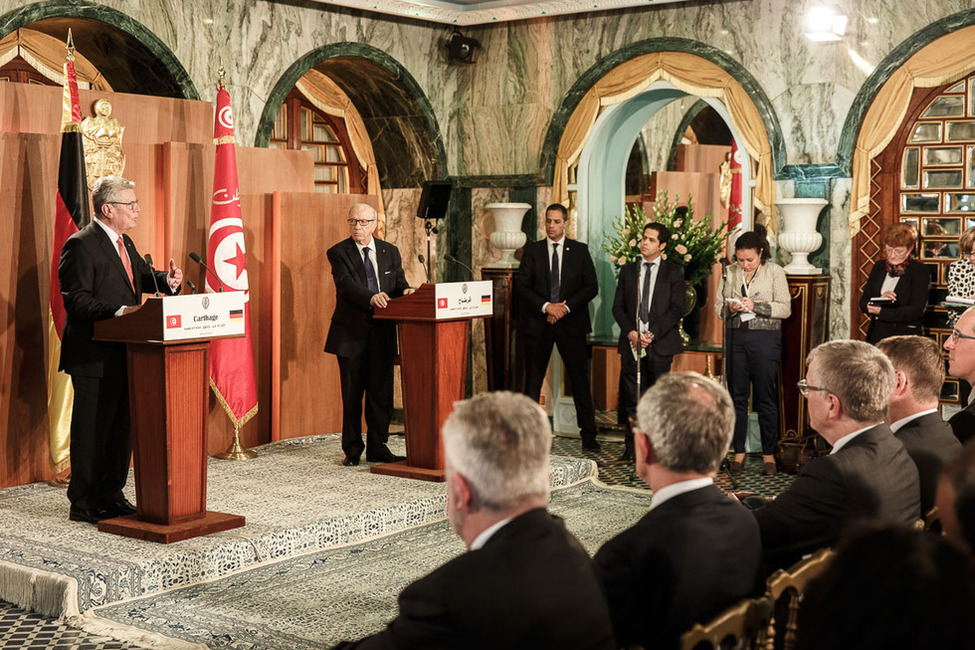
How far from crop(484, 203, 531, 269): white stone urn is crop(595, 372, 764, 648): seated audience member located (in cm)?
680

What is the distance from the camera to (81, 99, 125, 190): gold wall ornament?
6758 mm

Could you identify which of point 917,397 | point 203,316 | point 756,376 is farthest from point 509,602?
point 756,376

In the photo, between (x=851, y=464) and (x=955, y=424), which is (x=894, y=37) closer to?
(x=955, y=424)

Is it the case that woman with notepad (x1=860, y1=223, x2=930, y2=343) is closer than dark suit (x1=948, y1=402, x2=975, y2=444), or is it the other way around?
dark suit (x1=948, y1=402, x2=975, y2=444)

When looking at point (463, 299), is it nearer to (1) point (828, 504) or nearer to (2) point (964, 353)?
(2) point (964, 353)

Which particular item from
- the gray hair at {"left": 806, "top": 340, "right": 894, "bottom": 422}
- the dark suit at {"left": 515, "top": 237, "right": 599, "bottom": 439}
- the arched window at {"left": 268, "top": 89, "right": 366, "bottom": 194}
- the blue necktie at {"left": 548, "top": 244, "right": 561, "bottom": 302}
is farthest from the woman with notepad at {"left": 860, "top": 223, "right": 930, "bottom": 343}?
the arched window at {"left": 268, "top": 89, "right": 366, "bottom": 194}

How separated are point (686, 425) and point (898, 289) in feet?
17.7

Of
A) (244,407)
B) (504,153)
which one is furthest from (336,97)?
(244,407)

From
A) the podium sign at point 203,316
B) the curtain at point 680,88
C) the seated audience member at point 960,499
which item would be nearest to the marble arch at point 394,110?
the curtain at point 680,88

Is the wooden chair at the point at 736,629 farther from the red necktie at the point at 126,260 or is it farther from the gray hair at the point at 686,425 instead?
Result: the red necktie at the point at 126,260

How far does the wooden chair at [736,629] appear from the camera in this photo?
2035 mm

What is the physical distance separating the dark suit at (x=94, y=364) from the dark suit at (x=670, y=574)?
345cm

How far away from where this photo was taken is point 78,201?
6.12 m

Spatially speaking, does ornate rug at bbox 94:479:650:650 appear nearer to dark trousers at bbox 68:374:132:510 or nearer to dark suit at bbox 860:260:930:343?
dark trousers at bbox 68:374:132:510
